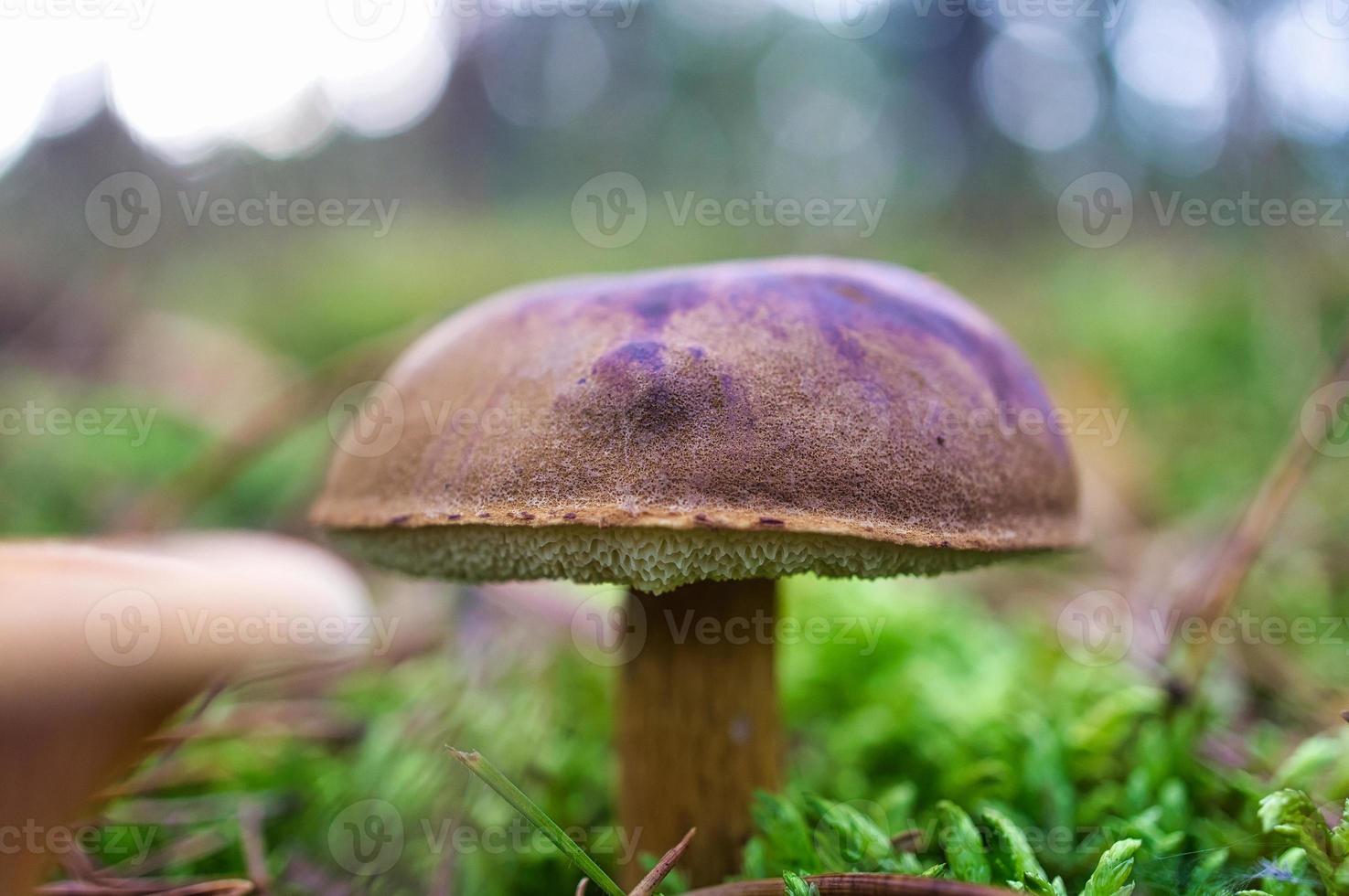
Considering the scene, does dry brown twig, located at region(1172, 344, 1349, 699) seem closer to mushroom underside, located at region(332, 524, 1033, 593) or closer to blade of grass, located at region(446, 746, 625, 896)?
mushroom underside, located at region(332, 524, 1033, 593)

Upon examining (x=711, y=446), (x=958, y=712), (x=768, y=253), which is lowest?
(x=958, y=712)

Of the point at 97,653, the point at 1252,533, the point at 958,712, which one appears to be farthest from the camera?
the point at 958,712

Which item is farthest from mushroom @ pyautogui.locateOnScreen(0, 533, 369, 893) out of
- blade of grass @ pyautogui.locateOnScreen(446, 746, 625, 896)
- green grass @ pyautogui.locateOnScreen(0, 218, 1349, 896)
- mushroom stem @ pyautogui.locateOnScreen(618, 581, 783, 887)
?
green grass @ pyautogui.locateOnScreen(0, 218, 1349, 896)

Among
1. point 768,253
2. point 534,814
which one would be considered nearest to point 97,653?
point 534,814

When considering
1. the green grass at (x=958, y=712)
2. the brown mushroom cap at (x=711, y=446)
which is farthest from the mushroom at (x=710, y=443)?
the green grass at (x=958, y=712)

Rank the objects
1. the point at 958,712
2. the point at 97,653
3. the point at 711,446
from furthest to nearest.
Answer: the point at 958,712 → the point at 711,446 → the point at 97,653

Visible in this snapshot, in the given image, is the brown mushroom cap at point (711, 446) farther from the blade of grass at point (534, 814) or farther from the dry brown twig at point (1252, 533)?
the dry brown twig at point (1252, 533)

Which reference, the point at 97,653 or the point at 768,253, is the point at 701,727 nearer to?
the point at 97,653

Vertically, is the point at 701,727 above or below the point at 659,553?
below
